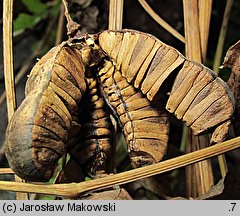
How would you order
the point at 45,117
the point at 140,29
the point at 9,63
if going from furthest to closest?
1. the point at 140,29
2. the point at 9,63
3. the point at 45,117

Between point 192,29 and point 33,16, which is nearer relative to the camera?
point 192,29

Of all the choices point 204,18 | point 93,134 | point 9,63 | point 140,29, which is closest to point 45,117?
point 93,134

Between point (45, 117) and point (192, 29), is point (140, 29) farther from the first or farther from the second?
point (45, 117)

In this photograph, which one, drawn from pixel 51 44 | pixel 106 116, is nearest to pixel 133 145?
pixel 106 116

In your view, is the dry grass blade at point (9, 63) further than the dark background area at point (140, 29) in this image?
No

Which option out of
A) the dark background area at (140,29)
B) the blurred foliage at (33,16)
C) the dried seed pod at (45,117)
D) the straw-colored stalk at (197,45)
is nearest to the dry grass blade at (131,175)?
the dried seed pod at (45,117)

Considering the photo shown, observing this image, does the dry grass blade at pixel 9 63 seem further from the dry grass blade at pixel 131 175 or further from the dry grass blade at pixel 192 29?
the dry grass blade at pixel 192 29
